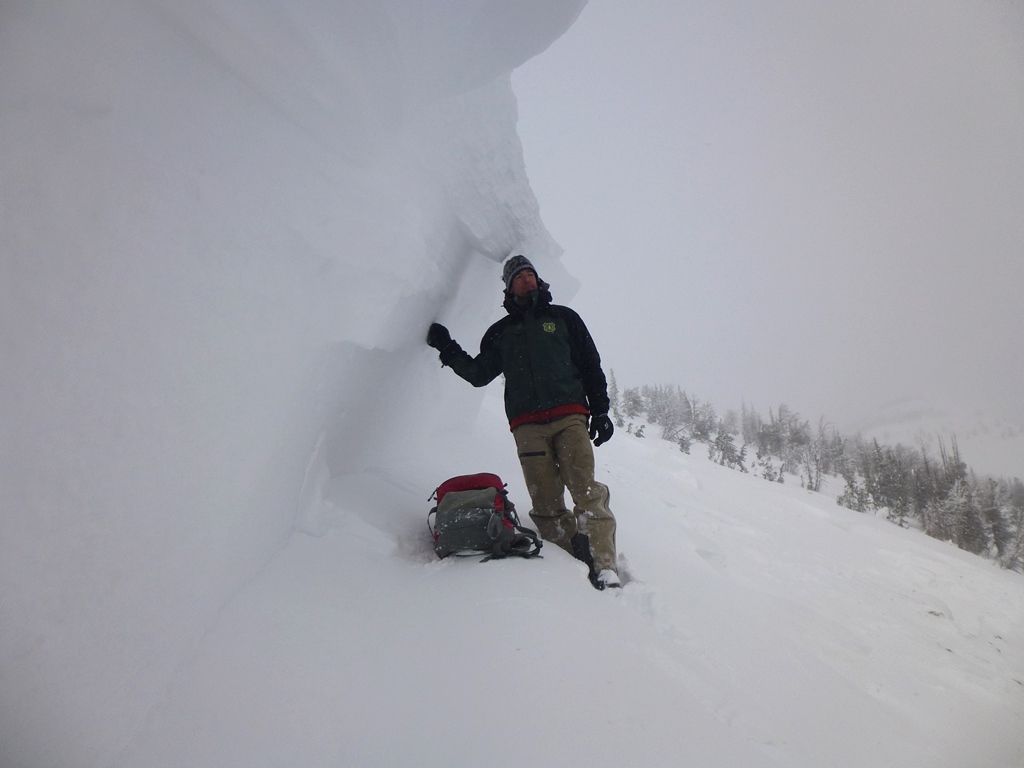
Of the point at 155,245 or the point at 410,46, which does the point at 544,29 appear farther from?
the point at 155,245

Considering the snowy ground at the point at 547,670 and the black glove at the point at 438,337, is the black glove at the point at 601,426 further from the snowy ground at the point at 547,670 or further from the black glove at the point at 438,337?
the black glove at the point at 438,337

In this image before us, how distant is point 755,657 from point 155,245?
2.97 metres

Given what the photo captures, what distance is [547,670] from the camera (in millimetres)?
1429

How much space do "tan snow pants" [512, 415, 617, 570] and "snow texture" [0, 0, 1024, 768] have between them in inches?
20.9

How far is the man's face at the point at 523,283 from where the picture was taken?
3.17 metres

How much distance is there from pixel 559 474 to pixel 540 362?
82cm

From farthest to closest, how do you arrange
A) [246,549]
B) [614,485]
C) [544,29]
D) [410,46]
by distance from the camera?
1. [614,485]
2. [544,29]
3. [410,46]
4. [246,549]

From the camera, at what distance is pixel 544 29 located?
2.14m

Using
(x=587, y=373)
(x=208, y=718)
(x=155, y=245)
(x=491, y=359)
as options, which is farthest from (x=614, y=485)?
(x=155, y=245)

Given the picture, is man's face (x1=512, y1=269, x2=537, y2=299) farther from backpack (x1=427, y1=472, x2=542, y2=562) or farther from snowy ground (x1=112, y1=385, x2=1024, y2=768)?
snowy ground (x1=112, y1=385, x2=1024, y2=768)

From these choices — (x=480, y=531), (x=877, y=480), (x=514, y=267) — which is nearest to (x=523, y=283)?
(x=514, y=267)

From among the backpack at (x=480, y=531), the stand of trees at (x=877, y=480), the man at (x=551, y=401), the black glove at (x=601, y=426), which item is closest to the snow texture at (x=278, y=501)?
the backpack at (x=480, y=531)

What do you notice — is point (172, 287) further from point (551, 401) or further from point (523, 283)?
point (523, 283)

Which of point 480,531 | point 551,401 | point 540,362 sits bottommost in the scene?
point 480,531
